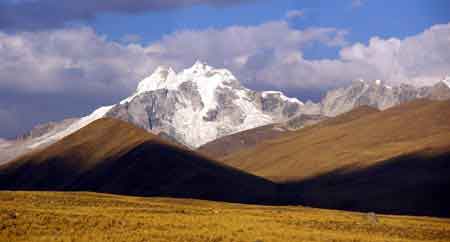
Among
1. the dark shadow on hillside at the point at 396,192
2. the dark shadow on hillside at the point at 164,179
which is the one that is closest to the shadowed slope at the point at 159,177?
the dark shadow on hillside at the point at 164,179

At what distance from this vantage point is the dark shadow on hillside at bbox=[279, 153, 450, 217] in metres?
162

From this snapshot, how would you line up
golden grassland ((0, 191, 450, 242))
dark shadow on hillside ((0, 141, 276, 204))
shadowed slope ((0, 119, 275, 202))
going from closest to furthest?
golden grassland ((0, 191, 450, 242)), dark shadow on hillside ((0, 141, 276, 204)), shadowed slope ((0, 119, 275, 202))

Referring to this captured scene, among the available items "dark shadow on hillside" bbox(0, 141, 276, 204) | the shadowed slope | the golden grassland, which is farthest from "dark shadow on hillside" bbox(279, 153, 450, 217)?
the golden grassland

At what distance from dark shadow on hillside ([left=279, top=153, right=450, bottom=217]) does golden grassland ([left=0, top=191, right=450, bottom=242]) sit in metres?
103

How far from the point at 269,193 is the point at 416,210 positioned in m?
32.5

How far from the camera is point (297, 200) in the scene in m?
179

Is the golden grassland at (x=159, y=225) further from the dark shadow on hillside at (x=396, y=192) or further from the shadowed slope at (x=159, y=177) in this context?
the shadowed slope at (x=159, y=177)

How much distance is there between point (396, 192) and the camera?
575 ft

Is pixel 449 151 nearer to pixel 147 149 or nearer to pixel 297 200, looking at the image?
pixel 297 200

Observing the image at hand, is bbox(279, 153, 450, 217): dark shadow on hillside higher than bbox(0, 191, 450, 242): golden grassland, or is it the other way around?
bbox(279, 153, 450, 217): dark shadow on hillside

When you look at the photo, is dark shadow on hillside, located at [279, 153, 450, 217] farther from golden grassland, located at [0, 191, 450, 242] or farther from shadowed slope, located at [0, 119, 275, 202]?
golden grassland, located at [0, 191, 450, 242]

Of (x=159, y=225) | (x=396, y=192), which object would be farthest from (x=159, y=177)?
(x=159, y=225)

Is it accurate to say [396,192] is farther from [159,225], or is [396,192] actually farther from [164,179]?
[159,225]

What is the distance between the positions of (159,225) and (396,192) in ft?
450
